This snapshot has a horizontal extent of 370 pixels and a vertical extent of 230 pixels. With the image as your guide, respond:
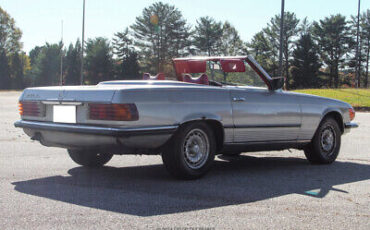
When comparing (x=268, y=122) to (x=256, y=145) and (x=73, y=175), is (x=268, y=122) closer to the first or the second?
(x=256, y=145)

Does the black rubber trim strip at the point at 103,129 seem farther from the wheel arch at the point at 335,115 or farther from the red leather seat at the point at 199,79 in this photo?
the wheel arch at the point at 335,115

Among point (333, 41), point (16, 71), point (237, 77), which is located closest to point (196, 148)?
point (237, 77)

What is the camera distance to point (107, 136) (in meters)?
5.02

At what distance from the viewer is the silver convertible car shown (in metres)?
5.09

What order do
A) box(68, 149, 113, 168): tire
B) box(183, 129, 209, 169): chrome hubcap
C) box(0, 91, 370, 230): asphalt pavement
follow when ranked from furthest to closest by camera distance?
box(68, 149, 113, 168): tire < box(183, 129, 209, 169): chrome hubcap < box(0, 91, 370, 230): asphalt pavement

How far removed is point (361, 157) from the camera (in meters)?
8.12

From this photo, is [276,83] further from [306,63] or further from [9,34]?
[9,34]

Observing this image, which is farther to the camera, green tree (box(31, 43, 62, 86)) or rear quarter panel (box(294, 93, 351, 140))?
green tree (box(31, 43, 62, 86))

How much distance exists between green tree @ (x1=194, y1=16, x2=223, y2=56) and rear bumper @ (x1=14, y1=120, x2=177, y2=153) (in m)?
69.9

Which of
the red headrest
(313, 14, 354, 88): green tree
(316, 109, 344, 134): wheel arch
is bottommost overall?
(316, 109, 344, 134): wheel arch

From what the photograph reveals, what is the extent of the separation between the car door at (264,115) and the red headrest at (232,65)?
392 millimetres

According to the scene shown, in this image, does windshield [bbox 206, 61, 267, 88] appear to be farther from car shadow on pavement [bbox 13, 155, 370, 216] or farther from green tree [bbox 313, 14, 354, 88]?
green tree [bbox 313, 14, 354, 88]

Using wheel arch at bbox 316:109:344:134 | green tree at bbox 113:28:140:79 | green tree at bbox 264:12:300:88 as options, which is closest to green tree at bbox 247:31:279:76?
green tree at bbox 264:12:300:88

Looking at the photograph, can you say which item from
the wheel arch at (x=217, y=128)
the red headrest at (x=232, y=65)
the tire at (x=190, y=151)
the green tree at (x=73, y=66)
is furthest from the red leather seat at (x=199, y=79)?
the green tree at (x=73, y=66)
